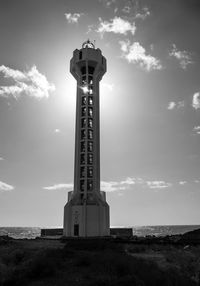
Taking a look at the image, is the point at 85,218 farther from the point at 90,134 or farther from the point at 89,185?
the point at 90,134

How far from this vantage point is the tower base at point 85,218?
52.1m

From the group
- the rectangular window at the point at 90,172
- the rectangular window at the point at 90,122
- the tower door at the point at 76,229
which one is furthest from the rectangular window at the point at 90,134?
the tower door at the point at 76,229

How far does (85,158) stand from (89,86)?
16285mm

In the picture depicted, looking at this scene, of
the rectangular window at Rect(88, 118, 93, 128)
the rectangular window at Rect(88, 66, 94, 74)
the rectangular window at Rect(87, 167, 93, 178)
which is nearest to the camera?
the rectangular window at Rect(87, 167, 93, 178)

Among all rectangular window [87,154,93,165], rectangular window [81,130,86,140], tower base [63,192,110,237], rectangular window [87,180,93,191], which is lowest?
tower base [63,192,110,237]

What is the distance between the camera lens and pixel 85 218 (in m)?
52.0

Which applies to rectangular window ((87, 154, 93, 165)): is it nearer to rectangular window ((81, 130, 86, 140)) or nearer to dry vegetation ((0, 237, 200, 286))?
rectangular window ((81, 130, 86, 140))

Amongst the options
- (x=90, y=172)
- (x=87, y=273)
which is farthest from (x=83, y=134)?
(x=87, y=273)

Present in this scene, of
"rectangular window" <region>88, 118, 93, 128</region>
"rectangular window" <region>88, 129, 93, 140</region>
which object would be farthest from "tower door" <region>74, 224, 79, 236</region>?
"rectangular window" <region>88, 118, 93, 128</region>

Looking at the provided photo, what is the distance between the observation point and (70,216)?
53.7 metres

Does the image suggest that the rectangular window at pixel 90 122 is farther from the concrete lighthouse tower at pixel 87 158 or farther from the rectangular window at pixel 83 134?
the rectangular window at pixel 83 134

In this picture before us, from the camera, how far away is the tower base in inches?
2050

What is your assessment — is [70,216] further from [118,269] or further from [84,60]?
[118,269]

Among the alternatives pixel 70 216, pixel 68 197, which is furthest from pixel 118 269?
pixel 68 197
